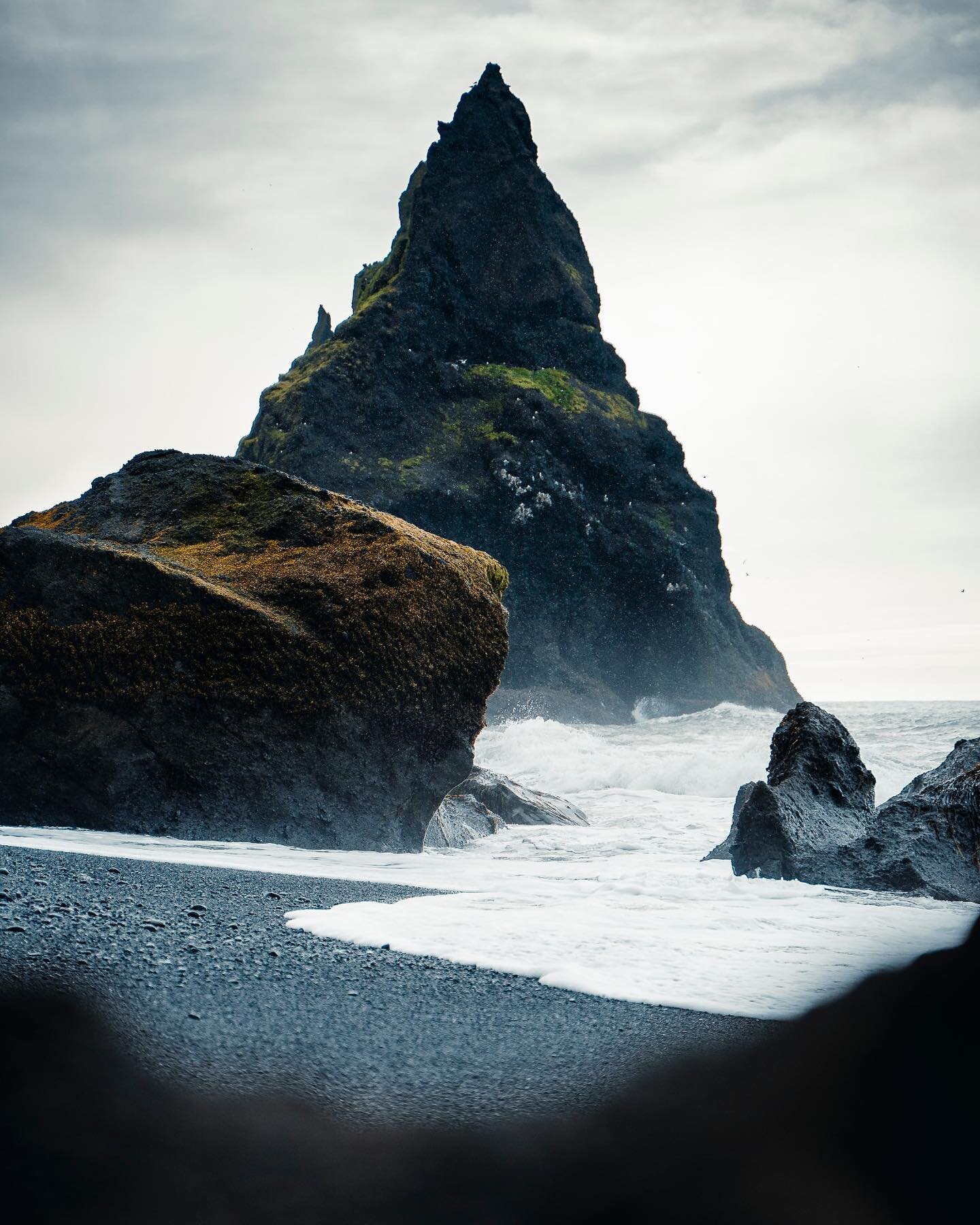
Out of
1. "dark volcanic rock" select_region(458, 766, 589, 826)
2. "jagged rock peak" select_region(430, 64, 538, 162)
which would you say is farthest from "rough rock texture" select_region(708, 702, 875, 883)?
"jagged rock peak" select_region(430, 64, 538, 162)

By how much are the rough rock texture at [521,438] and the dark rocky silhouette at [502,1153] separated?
37795 millimetres

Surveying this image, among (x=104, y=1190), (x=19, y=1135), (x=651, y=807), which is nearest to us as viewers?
(x=104, y=1190)

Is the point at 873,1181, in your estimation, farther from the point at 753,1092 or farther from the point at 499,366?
the point at 499,366

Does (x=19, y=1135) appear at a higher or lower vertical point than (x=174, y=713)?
lower

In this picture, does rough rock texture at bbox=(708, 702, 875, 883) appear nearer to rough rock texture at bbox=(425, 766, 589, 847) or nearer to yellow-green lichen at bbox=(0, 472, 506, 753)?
yellow-green lichen at bbox=(0, 472, 506, 753)

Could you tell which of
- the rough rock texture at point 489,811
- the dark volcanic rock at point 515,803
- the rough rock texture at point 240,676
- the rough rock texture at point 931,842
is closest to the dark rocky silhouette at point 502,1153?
the rough rock texture at point 931,842

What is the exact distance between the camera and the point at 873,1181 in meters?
2.14

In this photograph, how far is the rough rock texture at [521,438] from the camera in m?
41.9

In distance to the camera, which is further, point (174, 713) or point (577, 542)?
point (577, 542)

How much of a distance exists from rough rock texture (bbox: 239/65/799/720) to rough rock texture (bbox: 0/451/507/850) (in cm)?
3186

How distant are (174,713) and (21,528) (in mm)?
2076

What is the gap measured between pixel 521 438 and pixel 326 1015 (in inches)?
1638

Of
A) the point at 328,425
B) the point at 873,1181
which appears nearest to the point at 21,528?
the point at 873,1181

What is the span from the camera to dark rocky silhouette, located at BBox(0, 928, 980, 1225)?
1989 millimetres
